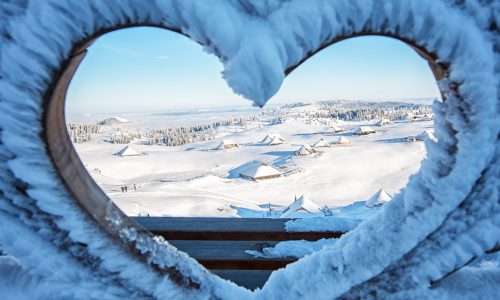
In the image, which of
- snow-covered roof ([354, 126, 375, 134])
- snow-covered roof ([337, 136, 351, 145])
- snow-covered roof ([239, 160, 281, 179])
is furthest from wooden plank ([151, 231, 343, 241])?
snow-covered roof ([354, 126, 375, 134])

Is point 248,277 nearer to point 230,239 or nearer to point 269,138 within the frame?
point 230,239

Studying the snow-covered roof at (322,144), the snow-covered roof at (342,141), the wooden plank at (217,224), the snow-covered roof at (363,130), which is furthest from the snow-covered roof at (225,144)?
the wooden plank at (217,224)

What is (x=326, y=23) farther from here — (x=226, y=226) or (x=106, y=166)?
(x=106, y=166)

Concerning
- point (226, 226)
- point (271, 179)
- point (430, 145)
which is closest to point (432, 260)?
point (430, 145)

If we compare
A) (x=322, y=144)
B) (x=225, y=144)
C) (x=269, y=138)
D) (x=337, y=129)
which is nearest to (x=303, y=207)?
(x=322, y=144)

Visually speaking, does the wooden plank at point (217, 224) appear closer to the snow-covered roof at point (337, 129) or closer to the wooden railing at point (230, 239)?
the wooden railing at point (230, 239)

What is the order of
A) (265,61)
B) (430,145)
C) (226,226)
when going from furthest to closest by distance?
(226,226), (430,145), (265,61)
